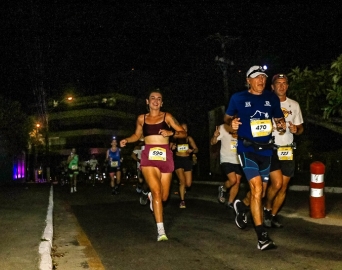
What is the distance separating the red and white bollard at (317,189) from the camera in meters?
8.88

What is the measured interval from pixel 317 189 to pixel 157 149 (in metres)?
3.07

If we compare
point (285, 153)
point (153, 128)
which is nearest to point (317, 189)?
point (285, 153)

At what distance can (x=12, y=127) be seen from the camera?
4409cm

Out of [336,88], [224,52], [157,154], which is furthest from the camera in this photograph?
[224,52]

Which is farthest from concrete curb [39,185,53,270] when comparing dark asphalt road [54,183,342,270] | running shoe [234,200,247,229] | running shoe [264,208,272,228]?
running shoe [264,208,272,228]

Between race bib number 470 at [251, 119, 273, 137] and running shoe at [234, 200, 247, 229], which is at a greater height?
race bib number 470 at [251, 119, 273, 137]

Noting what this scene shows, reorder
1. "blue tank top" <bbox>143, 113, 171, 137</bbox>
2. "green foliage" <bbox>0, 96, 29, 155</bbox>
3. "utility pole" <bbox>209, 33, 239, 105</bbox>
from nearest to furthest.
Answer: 1. "blue tank top" <bbox>143, 113, 171, 137</bbox>
2. "utility pole" <bbox>209, 33, 239, 105</bbox>
3. "green foliage" <bbox>0, 96, 29, 155</bbox>

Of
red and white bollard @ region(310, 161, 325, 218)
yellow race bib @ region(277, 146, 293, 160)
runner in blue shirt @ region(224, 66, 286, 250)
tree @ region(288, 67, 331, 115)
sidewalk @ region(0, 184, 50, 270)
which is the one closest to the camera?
sidewalk @ region(0, 184, 50, 270)

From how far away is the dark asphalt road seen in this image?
5617mm

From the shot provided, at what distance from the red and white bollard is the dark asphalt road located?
196 millimetres

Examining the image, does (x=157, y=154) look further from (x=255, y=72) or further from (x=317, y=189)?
(x=317, y=189)

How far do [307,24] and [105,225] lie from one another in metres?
10.0

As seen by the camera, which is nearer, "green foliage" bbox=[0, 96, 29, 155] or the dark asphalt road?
the dark asphalt road

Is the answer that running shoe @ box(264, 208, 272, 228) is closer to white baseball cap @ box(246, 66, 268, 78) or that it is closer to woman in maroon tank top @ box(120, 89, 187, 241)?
woman in maroon tank top @ box(120, 89, 187, 241)
